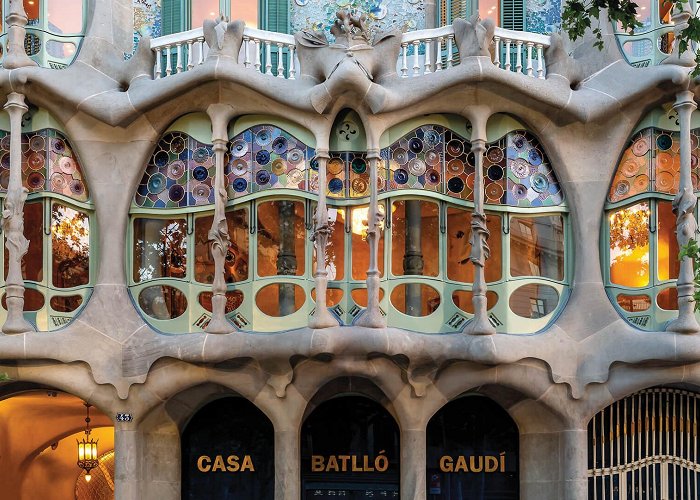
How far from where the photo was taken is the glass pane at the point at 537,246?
1916 centimetres

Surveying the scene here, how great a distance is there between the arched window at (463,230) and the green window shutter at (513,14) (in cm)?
168

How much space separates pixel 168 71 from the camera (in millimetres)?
19281

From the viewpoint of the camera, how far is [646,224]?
1912cm

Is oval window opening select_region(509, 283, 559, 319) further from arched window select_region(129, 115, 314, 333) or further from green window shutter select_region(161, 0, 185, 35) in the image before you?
green window shutter select_region(161, 0, 185, 35)

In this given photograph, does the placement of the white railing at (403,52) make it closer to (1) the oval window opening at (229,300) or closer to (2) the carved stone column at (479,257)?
(2) the carved stone column at (479,257)

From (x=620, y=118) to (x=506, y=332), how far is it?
11.3 ft

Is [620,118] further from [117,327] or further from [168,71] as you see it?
[117,327]

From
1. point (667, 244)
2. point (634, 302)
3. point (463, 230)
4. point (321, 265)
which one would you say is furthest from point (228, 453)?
point (667, 244)

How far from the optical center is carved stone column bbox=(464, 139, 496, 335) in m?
18.4

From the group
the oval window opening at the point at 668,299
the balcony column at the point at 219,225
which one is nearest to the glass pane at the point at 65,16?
the balcony column at the point at 219,225

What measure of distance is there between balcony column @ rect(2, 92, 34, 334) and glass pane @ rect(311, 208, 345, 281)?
400 centimetres

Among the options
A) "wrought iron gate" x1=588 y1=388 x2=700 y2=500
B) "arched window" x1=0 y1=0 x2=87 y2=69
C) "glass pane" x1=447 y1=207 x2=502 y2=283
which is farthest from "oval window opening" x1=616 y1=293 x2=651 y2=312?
"arched window" x1=0 y1=0 x2=87 y2=69

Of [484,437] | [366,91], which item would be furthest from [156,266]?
[484,437]

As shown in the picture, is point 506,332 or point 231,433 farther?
point 231,433
